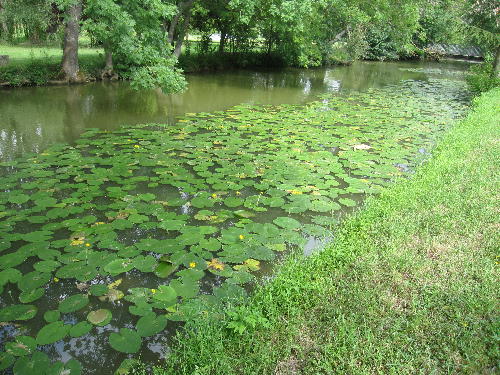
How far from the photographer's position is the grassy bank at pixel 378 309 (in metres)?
2.46

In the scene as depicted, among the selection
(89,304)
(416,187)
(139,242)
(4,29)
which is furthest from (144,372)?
(4,29)

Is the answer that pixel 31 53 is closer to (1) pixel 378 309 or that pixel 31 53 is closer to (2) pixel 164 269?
(2) pixel 164 269

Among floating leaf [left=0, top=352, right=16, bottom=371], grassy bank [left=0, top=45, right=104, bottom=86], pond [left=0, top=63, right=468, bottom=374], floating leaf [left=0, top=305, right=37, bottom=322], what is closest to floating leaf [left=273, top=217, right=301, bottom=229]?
pond [left=0, top=63, right=468, bottom=374]

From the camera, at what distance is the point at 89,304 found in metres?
3.23

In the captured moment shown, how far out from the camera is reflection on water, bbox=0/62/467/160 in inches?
315

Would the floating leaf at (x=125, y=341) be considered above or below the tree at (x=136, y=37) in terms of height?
below

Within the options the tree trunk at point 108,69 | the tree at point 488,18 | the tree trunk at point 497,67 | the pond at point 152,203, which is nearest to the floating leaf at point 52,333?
the pond at point 152,203

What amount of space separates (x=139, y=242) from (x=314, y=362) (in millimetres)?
2341

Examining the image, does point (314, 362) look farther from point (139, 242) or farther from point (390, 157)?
point (390, 157)

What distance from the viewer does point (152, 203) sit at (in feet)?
16.2

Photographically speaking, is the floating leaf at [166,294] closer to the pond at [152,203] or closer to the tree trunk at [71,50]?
the pond at [152,203]

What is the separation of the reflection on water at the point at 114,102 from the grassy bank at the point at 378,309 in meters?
5.56

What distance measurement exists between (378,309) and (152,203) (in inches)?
122

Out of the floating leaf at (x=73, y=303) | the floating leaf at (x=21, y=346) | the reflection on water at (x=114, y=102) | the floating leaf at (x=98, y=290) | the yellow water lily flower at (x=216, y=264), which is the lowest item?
the floating leaf at (x=21, y=346)
